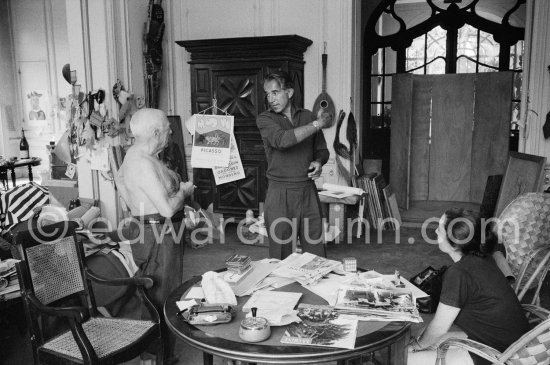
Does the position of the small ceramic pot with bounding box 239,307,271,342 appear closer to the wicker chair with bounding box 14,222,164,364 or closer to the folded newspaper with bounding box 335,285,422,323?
the folded newspaper with bounding box 335,285,422,323

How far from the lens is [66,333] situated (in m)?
2.82

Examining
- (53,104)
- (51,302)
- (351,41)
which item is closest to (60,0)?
(53,104)

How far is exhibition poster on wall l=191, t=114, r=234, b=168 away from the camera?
532 cm

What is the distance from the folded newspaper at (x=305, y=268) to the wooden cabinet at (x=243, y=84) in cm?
344

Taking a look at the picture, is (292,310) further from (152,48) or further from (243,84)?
(152,48)

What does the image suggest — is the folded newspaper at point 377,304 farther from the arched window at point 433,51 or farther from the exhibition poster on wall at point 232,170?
the arched window at point 433,51

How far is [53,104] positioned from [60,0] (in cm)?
211

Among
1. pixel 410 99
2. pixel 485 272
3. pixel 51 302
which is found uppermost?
pixel 410 99

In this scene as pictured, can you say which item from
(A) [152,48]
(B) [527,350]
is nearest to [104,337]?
(B) [527,350]

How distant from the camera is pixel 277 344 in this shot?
2121 mm

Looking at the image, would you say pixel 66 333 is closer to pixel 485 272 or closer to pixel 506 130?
pixel 485 272

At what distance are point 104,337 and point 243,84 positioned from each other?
416 cm

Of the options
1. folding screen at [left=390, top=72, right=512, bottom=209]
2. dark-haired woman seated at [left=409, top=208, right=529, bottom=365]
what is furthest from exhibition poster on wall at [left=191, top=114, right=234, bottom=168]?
folding screen at [left=390, top=72, right=512, bottom=209]

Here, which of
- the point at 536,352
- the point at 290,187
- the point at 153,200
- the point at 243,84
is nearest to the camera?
the point at 536,352
